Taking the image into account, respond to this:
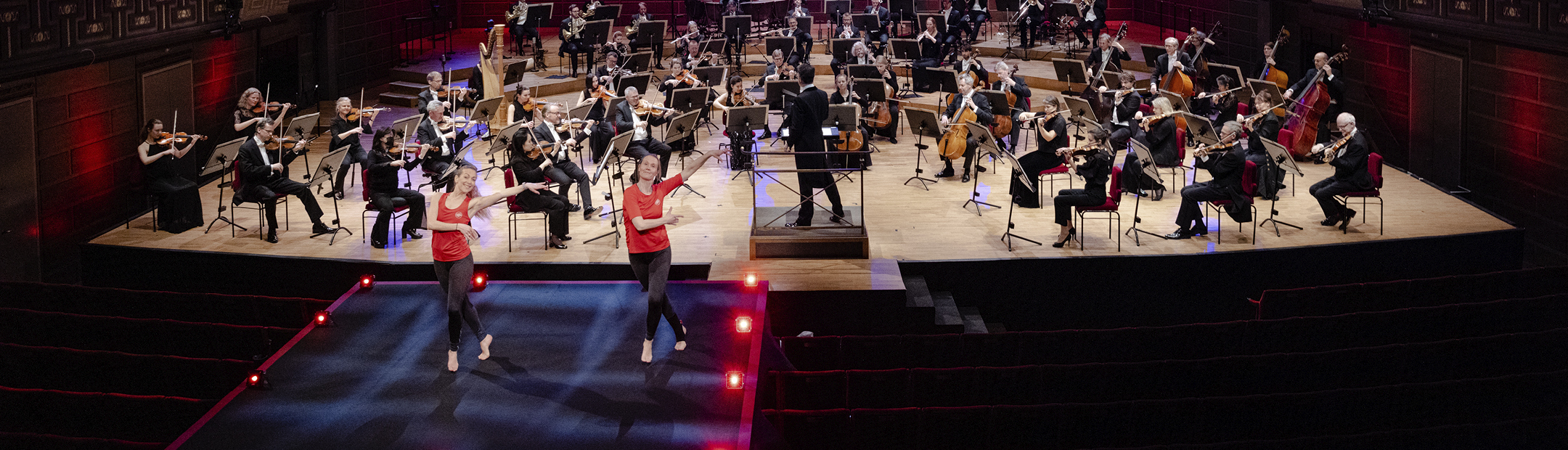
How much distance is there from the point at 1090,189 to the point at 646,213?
4.22 metres

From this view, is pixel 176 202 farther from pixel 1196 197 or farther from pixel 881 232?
pixel 1196 197

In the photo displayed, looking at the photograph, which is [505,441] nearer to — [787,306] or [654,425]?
[654,425]

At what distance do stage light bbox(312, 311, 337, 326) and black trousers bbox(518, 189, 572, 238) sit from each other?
225 centimetres

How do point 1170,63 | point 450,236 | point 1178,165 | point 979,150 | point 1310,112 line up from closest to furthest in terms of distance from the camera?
point 450,236 → point 979,150 → point 1178,165 → point 1310,112 → point 1170,63

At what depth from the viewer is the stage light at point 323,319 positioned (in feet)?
22.8

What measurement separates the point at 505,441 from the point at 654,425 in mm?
684

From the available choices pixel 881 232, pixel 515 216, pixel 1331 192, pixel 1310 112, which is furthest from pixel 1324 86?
pixel 515 216

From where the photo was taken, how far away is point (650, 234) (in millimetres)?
6109

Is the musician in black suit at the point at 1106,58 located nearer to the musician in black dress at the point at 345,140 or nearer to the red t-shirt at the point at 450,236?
the musician in black dress at the point at 345,140

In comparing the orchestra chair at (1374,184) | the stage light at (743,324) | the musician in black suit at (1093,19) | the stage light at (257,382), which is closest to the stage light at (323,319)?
the stage light at (257,382)

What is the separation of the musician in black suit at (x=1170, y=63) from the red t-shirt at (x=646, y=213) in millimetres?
7967

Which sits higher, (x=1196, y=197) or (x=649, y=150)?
(x=649, y=150)

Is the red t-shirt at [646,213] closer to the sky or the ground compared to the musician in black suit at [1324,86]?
closer to the ground

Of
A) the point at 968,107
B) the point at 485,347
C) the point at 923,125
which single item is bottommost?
the point at 485,347
